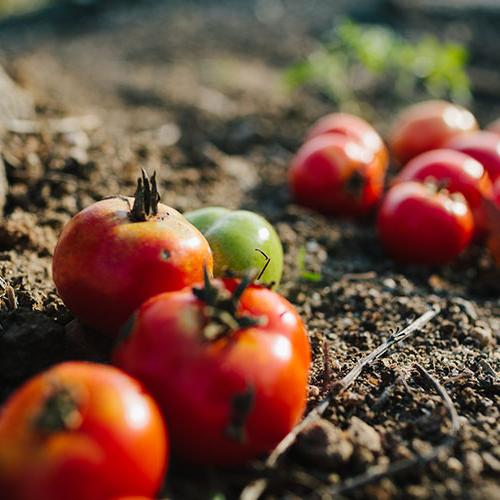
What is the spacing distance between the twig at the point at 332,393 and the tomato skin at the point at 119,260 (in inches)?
23.1

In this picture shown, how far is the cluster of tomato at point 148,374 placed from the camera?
1549 mm

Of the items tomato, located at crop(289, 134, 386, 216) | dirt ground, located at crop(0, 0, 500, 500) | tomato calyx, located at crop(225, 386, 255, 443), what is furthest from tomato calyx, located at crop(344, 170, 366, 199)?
tomato calyx, located at crop(225, 386, 255, 443)

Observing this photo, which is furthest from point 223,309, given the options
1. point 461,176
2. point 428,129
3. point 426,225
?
point 428,129

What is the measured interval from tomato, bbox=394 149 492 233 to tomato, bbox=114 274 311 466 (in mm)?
2290

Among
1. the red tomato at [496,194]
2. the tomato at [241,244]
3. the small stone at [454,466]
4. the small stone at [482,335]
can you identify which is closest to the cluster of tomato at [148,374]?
the tomato at [241,244]

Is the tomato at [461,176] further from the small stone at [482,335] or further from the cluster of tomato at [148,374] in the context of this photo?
the cluster of tomato at [148,374]

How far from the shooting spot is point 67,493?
1.52m

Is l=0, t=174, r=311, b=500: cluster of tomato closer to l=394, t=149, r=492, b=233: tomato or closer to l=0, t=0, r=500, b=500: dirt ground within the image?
l=0, t=0, r=500, b=500: dirt ground

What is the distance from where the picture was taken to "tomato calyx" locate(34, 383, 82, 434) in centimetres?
154

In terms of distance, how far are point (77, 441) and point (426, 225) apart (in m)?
2.54

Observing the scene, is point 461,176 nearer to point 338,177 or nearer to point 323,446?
point 338,177

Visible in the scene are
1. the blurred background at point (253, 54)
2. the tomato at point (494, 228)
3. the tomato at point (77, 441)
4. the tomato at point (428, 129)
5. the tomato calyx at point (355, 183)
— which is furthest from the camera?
the blurred background at point (253, 54)

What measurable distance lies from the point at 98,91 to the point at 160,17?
379cm

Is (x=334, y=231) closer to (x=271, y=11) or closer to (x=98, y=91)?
(x=98, y=91)
